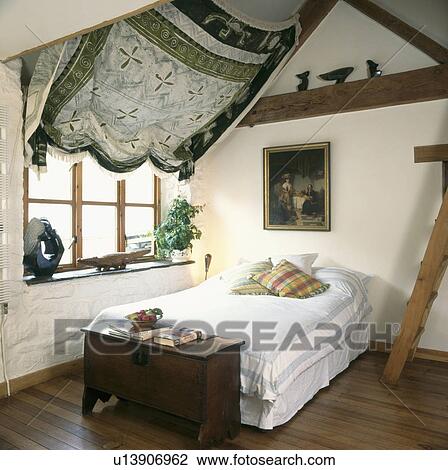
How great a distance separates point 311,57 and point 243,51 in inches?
40.2

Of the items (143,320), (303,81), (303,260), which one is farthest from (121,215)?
(303,81)

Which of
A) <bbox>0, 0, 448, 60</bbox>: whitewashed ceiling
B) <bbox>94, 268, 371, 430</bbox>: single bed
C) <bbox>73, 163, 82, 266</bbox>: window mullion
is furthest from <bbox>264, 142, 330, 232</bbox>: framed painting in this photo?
<bbox>0, 0, 448, 60</bbox>: whitewashed ceiling

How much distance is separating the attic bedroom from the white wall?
0.02 meters

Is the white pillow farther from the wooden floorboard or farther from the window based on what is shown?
the window

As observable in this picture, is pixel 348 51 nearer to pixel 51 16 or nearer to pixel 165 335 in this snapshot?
pixel 51 16

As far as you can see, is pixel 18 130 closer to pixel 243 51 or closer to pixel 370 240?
pixel 243 51

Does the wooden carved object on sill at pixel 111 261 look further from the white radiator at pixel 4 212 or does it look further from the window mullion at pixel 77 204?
the white radiator at pixel 4 212

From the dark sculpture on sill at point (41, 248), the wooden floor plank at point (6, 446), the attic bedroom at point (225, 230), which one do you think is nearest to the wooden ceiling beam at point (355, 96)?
the attic bedroom at point (225, 230)

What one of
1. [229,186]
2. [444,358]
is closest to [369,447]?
[444,358]

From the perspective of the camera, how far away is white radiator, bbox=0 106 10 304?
317cm

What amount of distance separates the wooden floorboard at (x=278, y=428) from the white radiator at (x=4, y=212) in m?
0.79

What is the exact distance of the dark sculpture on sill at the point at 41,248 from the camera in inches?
150

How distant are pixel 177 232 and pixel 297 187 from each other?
1352 millimetres
